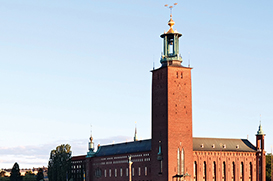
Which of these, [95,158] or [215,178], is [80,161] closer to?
[95,158]

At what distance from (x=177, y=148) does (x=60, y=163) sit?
47865 mm

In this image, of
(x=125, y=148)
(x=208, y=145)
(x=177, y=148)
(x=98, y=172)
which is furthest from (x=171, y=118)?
(x=98, y=172)

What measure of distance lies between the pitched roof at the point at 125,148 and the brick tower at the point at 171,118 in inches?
309

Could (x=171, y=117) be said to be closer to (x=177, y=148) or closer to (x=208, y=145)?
(x=177, y=148)

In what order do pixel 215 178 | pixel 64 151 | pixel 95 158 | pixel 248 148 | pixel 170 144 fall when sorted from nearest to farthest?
pixel 170 144 → pixel 215 178 → pixel 248 148 → pixel 95 158 → pixel 64 151

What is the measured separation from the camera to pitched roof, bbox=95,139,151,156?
4333 inches

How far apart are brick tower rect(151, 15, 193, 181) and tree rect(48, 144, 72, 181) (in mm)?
40750

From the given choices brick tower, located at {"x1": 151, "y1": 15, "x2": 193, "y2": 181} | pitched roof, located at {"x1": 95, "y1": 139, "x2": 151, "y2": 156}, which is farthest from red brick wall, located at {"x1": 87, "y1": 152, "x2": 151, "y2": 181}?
brick tower, located at {"x1": 151, "y1": 15, "x2": 193, "y2": 181}

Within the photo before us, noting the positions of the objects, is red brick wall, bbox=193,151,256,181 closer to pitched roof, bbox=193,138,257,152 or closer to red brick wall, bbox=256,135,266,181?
red brick wall, bbox=256,135,266,181

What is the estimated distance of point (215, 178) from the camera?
106250 mm

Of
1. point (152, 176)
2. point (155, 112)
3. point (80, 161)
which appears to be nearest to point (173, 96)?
point (155, 112)

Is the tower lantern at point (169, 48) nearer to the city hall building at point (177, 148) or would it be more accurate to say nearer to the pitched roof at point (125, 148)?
the city hall building at point (177, 148)

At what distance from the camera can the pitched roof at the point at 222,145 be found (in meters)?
106

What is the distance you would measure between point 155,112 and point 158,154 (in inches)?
303
